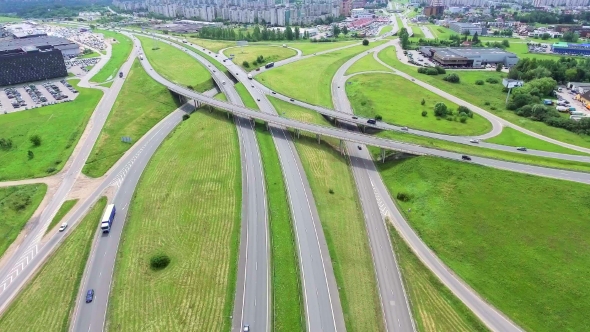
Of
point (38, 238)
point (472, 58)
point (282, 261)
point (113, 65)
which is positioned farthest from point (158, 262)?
point (472, 58)

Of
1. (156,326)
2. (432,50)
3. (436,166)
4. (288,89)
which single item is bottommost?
(156,326)

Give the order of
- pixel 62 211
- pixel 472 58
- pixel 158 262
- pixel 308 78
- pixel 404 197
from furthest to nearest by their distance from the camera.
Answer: pixel 472 58, pixel 308 78, pixel 404 197, pixel 62 211, pixel 158 262

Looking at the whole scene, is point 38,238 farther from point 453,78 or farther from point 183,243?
point 453,78

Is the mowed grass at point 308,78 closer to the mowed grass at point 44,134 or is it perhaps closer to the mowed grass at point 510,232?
the mowed grass at point 510,232

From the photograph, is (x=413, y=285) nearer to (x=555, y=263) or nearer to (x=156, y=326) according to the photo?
(x=555, y=263)

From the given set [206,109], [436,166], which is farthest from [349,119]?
[206,109]

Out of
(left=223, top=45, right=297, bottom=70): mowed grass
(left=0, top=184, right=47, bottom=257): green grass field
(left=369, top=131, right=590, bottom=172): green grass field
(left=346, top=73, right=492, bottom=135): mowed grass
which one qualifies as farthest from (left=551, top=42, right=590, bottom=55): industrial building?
(left=0, top=184, right=47, bottom=257): green grass field

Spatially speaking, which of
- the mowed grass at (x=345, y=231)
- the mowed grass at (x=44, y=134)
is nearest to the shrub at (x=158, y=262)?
the mowed grass at (x=345, y=231)
